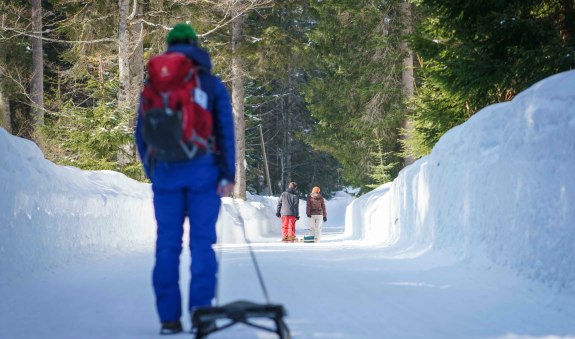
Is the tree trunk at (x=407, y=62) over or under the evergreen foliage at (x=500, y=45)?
over

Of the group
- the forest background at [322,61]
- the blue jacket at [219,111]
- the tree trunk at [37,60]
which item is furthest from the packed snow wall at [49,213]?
the tree trunk at [37,60]

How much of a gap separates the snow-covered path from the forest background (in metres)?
3.79

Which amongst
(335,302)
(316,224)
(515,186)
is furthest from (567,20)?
(316,224)

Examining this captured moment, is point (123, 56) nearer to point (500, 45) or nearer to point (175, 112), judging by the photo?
point (500, 45)

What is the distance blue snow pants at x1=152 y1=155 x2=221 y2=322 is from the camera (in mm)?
3949

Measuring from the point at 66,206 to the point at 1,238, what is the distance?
7.24 feet

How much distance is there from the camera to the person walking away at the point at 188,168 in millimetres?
3840

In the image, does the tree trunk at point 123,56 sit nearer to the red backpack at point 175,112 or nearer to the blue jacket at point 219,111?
the blue jacket at point 219,111

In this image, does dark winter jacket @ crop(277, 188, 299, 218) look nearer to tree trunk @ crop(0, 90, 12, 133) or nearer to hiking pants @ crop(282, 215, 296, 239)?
hiking pants @ crop(282, 215, 296, 239)

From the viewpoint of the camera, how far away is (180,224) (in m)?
4.07

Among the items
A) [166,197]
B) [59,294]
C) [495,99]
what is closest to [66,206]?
[59,294]

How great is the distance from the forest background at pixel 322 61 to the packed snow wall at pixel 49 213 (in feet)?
15.6

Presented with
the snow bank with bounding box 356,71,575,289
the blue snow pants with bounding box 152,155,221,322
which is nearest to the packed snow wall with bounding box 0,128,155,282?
the blue snow pants with bounding box 152,155,221,322

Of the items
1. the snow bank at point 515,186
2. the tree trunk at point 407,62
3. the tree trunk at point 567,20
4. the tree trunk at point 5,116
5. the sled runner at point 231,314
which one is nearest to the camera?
the sled runner at point 231,314
